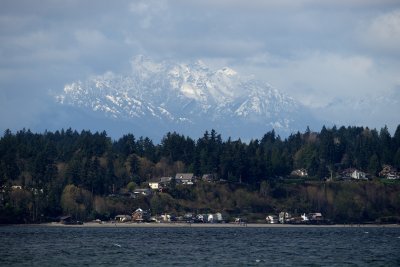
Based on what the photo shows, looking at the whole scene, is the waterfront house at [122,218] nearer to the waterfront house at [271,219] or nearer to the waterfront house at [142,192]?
the waterfront house at [142,192]

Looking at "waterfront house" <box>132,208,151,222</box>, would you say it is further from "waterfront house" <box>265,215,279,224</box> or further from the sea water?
the sea water

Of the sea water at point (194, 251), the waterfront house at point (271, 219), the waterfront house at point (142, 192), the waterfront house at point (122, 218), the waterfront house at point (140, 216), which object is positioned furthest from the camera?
the waterfront house at point (142, 192)

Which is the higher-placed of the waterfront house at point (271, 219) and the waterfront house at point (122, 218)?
the waterfront house at point (122, 218)

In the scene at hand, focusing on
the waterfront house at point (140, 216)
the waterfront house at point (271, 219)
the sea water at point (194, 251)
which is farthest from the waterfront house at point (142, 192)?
the sea water at point (194, 251)

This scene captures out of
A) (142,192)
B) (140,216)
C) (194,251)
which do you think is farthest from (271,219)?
(194,251)

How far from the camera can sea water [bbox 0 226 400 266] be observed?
8550 cm

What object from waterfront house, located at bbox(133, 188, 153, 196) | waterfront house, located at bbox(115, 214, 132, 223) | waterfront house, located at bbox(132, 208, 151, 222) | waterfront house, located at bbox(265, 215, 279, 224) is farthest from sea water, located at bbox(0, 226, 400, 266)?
waterfront house, located at bbox(133, 188, 153, 196)

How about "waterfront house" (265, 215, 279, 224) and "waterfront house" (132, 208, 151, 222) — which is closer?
"waterfront house" (132, 208, 151, 222)

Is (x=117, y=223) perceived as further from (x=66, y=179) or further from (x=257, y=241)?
(x=257, y=241)

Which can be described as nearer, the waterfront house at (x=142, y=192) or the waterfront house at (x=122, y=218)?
the waterfront house at (x=122, y=218)

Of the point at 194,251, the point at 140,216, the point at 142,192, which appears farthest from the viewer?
the point at 142,192

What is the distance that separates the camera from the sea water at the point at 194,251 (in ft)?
281

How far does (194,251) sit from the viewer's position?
100 meters

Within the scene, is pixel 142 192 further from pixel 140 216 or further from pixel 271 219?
pixel 271 219
